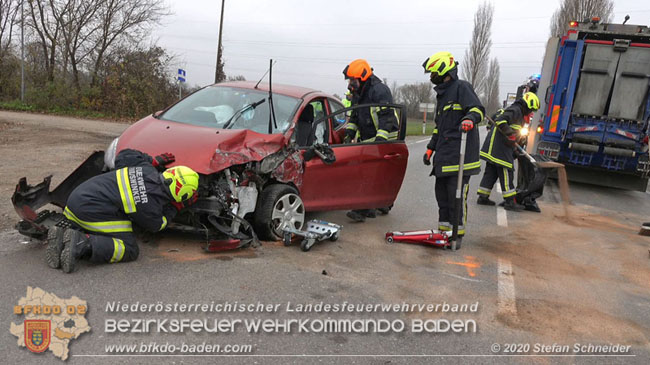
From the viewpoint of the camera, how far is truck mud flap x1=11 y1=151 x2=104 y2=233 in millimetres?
4199

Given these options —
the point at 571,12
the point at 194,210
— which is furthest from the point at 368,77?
the point at 571,12

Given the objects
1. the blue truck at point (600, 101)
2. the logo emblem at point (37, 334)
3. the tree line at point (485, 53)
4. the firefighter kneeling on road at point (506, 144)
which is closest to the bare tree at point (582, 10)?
the tree line at point (485, 53)

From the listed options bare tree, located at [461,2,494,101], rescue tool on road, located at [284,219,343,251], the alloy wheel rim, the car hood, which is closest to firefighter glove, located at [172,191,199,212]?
the car hood

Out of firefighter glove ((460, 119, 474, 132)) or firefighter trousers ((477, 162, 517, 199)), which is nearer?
firefighter glove ((460, 119, 474, 132))

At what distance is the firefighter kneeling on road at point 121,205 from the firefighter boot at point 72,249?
2 centimetres

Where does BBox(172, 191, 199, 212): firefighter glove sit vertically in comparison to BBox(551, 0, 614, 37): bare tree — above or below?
below

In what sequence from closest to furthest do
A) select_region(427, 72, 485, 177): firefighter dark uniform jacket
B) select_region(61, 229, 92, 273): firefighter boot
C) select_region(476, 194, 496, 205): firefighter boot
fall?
1. select_region(61, 229, 92, 273): firefighter boot
2. select_region(427, 72, 485, 177): firefighter dark uniform jacket
3. select_region(476, 194, 496, 205): firefighter boot

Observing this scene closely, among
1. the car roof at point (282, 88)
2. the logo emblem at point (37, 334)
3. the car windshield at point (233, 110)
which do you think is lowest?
the logo emblem at point (37, 334)

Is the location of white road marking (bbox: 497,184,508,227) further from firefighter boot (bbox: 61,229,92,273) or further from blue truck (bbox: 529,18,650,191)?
firefighter boot (bbox: 61,229,92,273)

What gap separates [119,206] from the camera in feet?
13.1

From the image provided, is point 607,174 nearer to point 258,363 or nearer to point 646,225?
point 646,225

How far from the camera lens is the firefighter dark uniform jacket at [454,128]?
5445 mm

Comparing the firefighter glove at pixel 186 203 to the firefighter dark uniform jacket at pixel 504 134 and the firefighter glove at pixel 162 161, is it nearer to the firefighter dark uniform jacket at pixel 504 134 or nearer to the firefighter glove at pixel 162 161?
the firefighter glove at pixel 162 161

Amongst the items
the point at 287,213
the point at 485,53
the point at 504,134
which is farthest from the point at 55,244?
the point at 485,53
